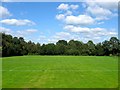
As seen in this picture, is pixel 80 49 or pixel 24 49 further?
pixel 80 49

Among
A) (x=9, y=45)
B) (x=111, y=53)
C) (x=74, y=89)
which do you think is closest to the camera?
(x=74, y=89)

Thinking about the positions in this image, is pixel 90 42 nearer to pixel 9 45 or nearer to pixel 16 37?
pixel 16 37

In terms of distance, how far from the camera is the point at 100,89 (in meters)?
13.1

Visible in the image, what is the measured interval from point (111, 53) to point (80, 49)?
15.1m

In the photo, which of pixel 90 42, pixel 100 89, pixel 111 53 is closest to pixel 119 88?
pixel 100 89

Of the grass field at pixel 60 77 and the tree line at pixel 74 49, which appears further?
the tree line at pixel 74 49

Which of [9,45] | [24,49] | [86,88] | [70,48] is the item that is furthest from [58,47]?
[86,88]

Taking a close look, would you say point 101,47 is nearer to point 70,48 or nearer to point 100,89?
point 70,48

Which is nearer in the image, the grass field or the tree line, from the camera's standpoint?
the grass field

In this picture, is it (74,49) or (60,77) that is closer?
(60,77)

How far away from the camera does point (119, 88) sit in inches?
526

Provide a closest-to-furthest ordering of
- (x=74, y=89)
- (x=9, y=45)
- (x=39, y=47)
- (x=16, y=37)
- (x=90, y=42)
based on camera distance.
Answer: (x=74, y=89), (x=9, y=45), (x=16, y=37), (x=39, y=47), (x=90, y=42)

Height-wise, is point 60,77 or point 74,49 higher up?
point 74,49

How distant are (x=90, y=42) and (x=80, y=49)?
16346mm
